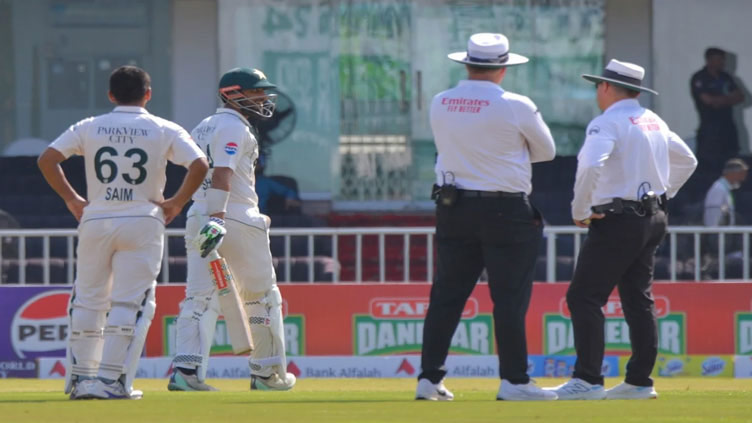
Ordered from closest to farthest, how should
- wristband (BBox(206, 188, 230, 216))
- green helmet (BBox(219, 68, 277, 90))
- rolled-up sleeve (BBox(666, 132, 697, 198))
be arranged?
rolled-up sleeve (BBox(666, 132, 697, 198))
wristband (BBox(206, 188, 230, 216))
green helmet (BBox(219, 68, 277, 90))

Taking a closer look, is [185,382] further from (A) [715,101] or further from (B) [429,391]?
(A) [715,101]

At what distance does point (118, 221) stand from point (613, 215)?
8.11ft

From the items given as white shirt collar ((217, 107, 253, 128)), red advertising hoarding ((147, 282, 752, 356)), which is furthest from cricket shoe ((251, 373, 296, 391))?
red advertising hoarding ((147, 282, 752, 356))

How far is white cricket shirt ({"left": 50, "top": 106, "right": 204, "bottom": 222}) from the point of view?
313 inches

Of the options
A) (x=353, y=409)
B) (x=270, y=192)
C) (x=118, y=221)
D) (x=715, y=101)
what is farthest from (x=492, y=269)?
(x=715, y=101)

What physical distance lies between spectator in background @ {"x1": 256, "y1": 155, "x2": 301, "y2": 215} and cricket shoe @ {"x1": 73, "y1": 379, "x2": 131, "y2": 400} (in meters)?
7.83

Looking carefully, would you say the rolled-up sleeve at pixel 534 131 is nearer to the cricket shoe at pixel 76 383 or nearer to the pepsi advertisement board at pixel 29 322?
the cricket shoe at pixel 76 383

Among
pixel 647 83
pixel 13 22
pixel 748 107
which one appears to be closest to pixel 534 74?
pixel 647 83

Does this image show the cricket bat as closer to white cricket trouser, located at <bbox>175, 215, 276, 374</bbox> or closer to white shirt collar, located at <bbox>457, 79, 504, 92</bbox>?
white cricket trouser, located at <bbox>175, 215, 276, 374</bbox>

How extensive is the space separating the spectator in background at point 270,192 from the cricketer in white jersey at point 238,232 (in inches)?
248

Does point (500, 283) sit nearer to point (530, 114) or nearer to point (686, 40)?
point (530, 114)

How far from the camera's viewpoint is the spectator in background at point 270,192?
15.9m

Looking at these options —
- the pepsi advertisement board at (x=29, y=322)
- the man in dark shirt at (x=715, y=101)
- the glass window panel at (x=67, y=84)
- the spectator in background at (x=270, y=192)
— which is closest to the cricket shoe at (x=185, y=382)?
the pepsi advertisement board at (x=29, y=322)

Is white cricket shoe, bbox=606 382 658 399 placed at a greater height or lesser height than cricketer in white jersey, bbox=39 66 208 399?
lesser
